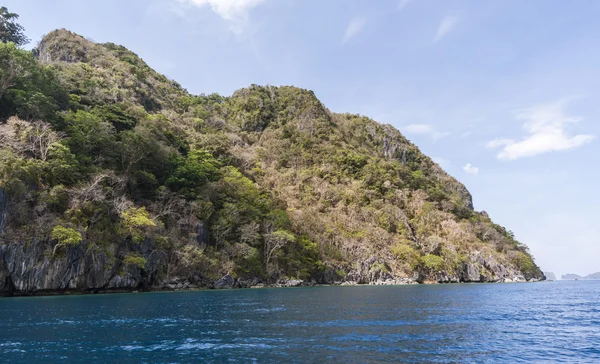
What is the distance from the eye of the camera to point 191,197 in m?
72.6

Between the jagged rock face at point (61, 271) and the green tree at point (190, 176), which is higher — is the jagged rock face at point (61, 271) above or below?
below

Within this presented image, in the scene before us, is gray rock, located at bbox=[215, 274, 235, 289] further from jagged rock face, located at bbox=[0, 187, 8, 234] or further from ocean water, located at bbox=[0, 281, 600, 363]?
ocean water, located at bbox=[0, 281, 600, 363]

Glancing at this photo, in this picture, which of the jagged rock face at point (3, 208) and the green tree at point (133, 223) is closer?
the jagged rock face at point (3, 208)

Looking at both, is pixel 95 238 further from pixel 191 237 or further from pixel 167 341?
pixel 167 341

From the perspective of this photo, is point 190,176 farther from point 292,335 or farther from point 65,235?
point 292,335

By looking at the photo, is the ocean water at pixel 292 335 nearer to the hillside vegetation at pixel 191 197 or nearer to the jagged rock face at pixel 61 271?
the jagged rock face at pixel 61 271

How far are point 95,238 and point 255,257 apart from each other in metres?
30.2

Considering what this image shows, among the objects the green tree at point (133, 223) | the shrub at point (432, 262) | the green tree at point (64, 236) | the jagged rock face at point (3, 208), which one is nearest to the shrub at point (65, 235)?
the green tree at point (64, 236)

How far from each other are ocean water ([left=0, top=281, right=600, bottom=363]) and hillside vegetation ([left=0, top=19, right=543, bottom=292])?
740 inches

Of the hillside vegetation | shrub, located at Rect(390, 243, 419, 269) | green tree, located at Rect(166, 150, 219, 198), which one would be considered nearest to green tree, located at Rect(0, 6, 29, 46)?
the hillside vegetation

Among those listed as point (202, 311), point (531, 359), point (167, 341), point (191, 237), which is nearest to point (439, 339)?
point (531, 359)

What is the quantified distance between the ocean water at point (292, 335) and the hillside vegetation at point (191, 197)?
1879 centimetres

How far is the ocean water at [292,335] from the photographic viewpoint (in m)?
17.3

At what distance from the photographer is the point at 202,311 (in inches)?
1304
